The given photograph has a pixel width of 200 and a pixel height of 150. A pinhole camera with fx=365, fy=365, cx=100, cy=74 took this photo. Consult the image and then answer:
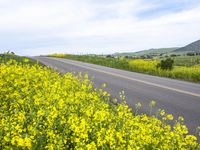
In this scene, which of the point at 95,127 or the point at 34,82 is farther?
the point at 34,82

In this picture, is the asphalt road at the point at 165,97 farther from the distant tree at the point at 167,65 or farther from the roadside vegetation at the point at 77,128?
the distant tree at the point at 167,65

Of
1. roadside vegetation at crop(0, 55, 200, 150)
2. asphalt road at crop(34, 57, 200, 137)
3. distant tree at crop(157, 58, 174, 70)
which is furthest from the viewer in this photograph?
distant tree at crop(157, 58, 174, 70)

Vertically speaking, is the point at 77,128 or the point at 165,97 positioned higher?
the point at 77,128

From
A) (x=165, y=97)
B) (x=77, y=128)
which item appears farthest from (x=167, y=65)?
(x=77, y=128)

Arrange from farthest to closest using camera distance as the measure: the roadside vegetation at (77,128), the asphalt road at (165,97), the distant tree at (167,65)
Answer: the distant tree at (167,65), the asphalt road at (165,97), the roadside vegetation at (77,128)

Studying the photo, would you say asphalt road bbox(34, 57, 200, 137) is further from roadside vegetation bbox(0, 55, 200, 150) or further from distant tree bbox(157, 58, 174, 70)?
distant tree bbox(157, 58, 174, 70)

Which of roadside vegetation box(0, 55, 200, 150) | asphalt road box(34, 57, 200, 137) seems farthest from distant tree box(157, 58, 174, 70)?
roadside vegetation box(0, 55, 200, 150)

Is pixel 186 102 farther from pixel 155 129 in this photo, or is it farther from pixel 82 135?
pixel 82 135

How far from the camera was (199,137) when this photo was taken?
719 centimetres

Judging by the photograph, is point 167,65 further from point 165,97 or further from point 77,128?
point 77,128

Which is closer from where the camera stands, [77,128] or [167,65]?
[77,128]

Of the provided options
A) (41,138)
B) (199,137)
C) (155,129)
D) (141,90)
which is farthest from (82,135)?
(141,90)

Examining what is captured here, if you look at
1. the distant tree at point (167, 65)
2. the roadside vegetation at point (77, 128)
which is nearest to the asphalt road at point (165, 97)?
the roadside vegetation at point (77, 128)

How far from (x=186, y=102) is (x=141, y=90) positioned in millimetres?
2754
